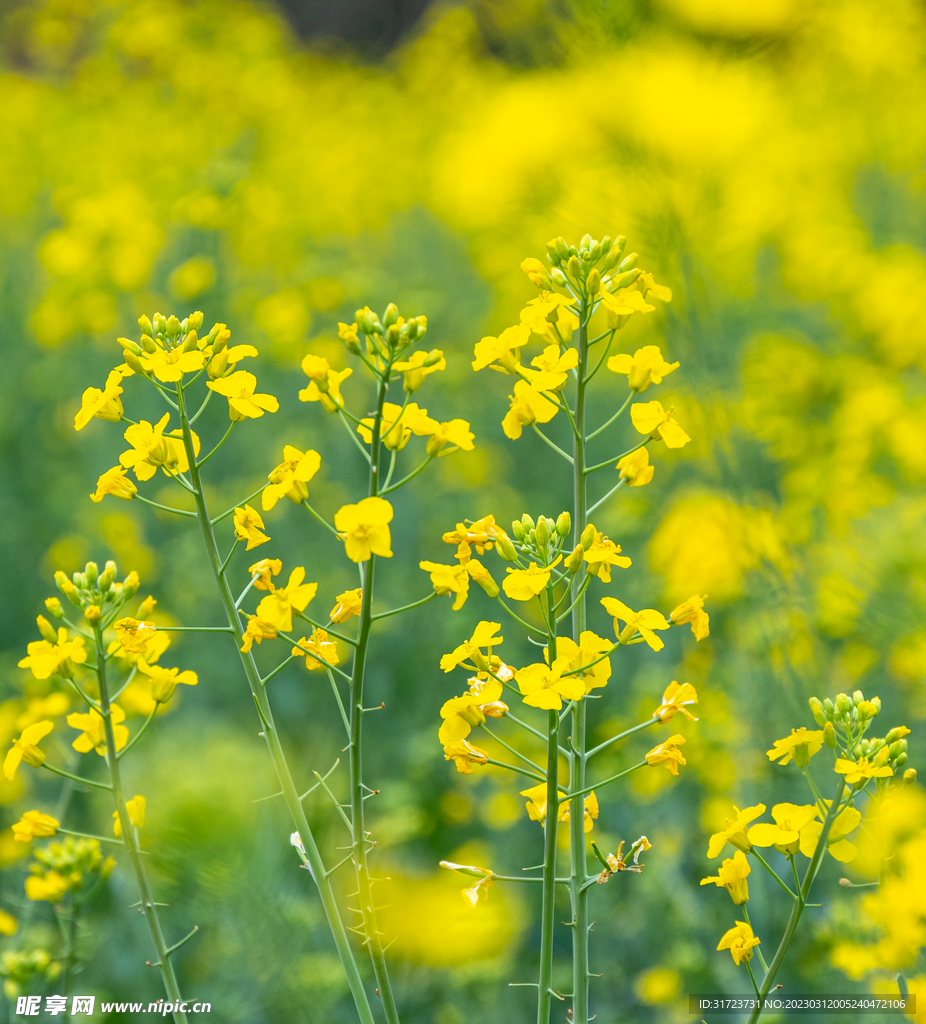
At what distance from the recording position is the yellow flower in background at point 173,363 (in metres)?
1.10

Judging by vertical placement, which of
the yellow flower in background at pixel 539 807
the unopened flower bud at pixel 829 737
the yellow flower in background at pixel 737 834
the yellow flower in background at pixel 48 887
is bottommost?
the yellow flower in background at pixel 48 887

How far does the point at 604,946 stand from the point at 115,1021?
4.72ft

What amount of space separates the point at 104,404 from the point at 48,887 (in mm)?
1016

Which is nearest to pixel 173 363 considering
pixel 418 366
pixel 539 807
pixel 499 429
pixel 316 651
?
pixel 418 366

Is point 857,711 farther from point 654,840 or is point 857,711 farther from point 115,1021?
point 115,1021

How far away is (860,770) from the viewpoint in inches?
43.2

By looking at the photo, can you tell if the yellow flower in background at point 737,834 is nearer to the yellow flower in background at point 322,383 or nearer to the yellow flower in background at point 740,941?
the yellow flower in background at point 740,941

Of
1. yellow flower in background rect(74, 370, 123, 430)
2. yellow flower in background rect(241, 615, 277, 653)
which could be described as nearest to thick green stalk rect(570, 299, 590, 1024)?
yellow flower in background rect(241, 615, 277, 653)

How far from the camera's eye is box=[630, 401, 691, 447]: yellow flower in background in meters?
1.16

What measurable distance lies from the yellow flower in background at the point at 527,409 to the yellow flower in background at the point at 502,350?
62 mm

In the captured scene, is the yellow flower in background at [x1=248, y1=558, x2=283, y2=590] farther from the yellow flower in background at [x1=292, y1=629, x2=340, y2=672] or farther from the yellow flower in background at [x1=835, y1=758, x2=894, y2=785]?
the yellow flower in background at [x1=835, y1=758, x2=894, y2=785]

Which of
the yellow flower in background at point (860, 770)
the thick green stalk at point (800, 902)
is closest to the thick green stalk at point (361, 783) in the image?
the thick green stalk at point (800, 902)

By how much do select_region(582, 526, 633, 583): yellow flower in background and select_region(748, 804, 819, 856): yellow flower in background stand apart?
1.14ft

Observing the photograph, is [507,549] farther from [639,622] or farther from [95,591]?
[95,591]
